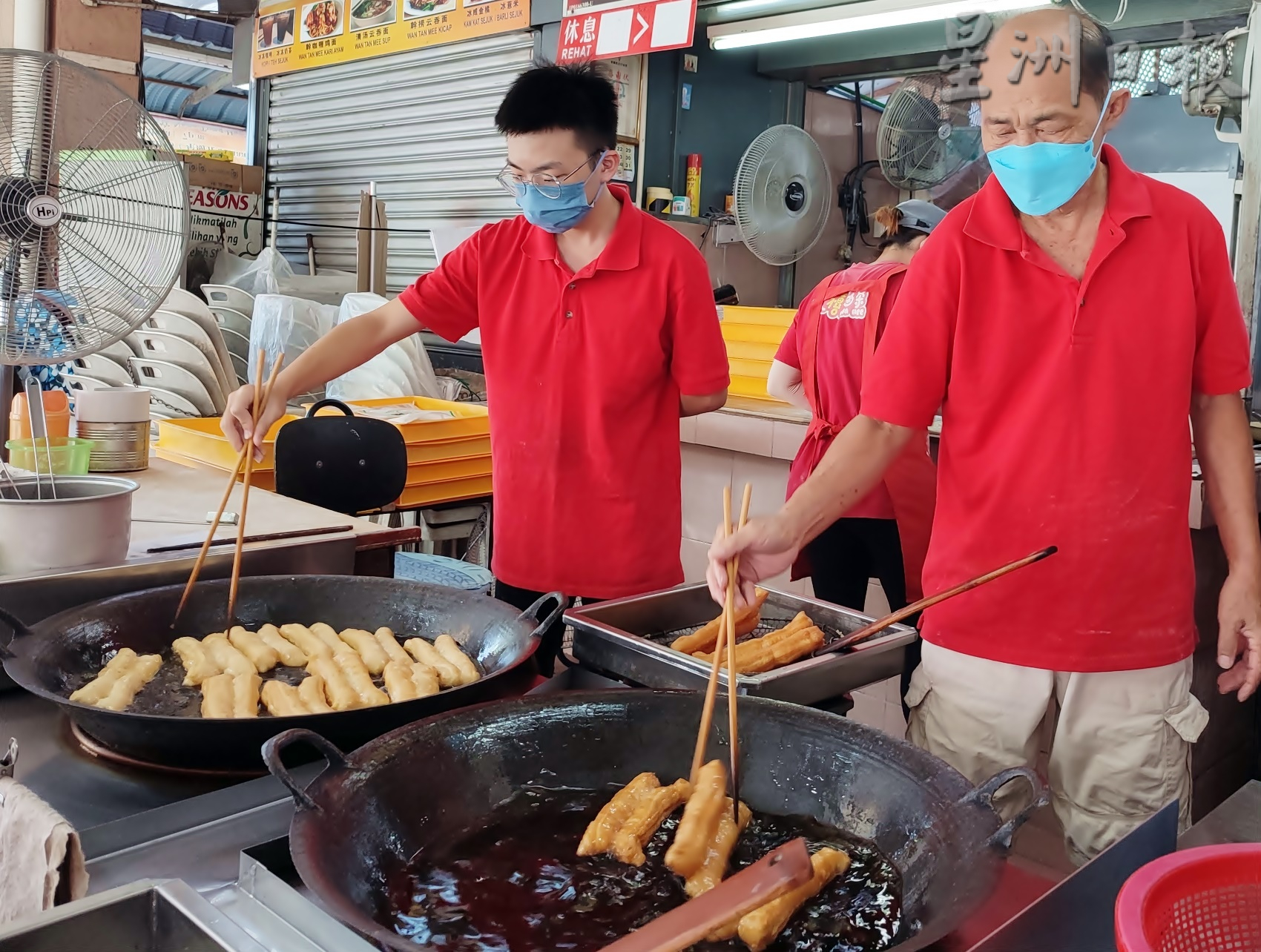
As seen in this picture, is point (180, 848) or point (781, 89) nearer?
point (180, 848)

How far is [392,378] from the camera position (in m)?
5.40

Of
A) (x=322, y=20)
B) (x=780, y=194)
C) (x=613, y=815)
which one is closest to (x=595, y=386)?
(x=613, y=815)

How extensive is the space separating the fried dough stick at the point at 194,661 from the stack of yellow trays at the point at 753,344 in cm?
330

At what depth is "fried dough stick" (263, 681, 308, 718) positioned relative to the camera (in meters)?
1.61

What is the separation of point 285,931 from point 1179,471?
154 cm

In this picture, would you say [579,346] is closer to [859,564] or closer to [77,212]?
[77,212]

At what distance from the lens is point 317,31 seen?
822cm

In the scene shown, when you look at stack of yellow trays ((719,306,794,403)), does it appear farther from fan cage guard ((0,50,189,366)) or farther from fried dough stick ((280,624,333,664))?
fried dough stick ((280,624,333,664))

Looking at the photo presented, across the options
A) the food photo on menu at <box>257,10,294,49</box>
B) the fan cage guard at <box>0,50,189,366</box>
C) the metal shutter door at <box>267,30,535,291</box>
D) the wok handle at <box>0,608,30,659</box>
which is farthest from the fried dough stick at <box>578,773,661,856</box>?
the food photo on menu at <box>257,10,294,49</box>

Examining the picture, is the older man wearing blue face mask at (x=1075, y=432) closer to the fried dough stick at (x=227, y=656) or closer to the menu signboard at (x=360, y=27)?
the fried dough stick at (x=227, y=656)

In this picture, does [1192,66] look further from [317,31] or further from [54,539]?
[317,31]

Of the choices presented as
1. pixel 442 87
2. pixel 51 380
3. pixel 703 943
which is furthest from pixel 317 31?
pixel 703 943

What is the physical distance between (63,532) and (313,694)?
601 mm

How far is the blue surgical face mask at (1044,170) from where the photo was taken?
174 cm
